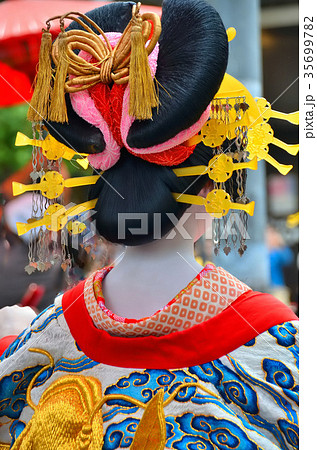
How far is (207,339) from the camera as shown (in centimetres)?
82

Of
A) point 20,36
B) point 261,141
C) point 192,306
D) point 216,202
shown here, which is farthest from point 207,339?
point 20,36

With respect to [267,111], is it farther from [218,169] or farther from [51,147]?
[51,147]

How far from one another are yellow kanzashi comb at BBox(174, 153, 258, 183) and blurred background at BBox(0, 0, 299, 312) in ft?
0.42

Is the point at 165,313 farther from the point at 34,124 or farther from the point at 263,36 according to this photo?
the point at 263,36

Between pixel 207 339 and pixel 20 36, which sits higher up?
pixel 20 36

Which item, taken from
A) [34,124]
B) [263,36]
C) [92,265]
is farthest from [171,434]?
[263,36]

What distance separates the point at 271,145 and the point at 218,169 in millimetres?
215

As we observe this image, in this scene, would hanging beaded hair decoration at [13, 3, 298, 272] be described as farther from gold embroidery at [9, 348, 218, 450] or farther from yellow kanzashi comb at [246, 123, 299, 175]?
gold embroidery at [9, 348, 218, 450]

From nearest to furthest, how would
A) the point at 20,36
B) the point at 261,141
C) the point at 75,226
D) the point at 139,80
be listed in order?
the point at 139,80 < the point at 261,141 < the point at 75,226 < the point at 20,36

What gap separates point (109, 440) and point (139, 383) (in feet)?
0.32

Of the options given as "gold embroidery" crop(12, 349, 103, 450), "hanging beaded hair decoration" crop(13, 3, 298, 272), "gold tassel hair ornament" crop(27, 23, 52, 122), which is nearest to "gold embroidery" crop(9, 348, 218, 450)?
"gold embroidery" crop(12, 349, 103, 450)

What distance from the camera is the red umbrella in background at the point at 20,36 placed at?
54.5 inches

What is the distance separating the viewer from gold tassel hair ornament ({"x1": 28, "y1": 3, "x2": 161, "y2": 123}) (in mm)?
782

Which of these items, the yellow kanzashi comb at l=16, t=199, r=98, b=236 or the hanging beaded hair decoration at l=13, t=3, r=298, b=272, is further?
the yellow kanzashi comb at l=16, t=199, r=98, b=236
